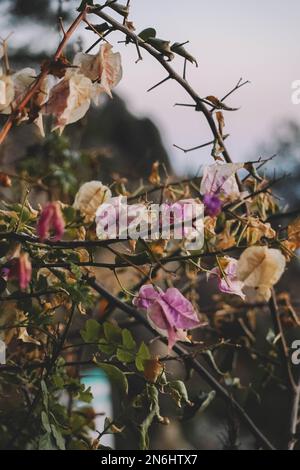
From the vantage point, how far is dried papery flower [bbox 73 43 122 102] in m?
0.60

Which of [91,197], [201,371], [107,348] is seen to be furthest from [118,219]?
[201,371]

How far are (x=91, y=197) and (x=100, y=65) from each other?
118 millimetres

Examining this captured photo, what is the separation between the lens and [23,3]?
5.30 feet

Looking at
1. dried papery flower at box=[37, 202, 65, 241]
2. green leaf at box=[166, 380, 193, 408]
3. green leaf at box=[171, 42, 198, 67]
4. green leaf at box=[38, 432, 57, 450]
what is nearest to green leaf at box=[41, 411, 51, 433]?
green leaf at box=[38, 432, 57, 450]

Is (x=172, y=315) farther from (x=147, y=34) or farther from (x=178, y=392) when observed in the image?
(x=147, y=34)

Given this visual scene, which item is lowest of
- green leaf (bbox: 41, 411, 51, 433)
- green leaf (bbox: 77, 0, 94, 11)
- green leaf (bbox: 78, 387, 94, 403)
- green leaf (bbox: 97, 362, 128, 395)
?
green leaf (bbox: 41, 411, 51, 433)

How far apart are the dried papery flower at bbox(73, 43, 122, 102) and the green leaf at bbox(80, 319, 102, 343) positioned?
219 mm

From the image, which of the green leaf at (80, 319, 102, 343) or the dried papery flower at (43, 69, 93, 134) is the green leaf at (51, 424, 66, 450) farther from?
the dried papery flower at (43, 69, 93, 134)

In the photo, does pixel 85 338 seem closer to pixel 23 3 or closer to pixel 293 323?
pixel 293 323

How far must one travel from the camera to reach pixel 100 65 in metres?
0.60

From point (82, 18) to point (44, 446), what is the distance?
0.37 meters

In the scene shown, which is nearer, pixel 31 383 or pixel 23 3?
pixel 31 383

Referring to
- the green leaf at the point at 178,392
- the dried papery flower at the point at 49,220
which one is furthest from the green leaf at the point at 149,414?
the dried papery flower at the point at 49,220
